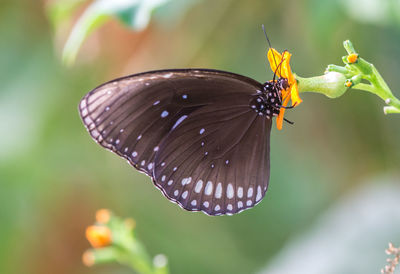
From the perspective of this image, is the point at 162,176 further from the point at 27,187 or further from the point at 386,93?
the point at 27,187

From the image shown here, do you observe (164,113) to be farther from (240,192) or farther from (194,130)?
(240,192)

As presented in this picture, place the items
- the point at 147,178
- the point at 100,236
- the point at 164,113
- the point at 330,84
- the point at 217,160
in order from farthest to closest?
the point at 147,178
the point at 100,236
the point at 217,160
the point at 164,113
the point at 330,84

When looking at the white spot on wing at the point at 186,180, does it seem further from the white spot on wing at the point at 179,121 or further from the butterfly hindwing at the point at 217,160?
the white spot on wing at the point at 179,121

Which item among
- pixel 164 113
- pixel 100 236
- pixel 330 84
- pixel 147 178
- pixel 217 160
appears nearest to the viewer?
pixel 330 84

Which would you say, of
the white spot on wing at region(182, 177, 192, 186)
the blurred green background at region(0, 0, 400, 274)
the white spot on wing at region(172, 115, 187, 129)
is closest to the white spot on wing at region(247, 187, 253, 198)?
the white spot on wing at region(182, 177, 192, 186)

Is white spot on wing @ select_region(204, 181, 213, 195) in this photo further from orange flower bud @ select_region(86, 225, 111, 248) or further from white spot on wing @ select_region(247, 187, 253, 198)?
orange flower bud @ select_region(86, 225, 111, 248)

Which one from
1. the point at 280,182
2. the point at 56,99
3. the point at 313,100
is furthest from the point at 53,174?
the point at 313,100

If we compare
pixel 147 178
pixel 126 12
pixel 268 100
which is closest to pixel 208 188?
pixel 268 100
